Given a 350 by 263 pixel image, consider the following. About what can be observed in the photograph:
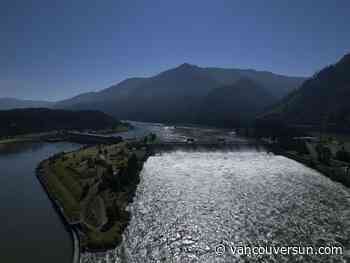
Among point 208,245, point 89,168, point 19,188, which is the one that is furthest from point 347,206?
point 19,188

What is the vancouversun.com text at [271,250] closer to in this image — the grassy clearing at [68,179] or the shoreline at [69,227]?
the shoreline at [69,227]

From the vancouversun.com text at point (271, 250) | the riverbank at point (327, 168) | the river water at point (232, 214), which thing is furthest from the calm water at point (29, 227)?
the riverbank at point (327, 168)

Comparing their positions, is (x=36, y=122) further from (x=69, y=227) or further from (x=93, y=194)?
(x=69, y=227)

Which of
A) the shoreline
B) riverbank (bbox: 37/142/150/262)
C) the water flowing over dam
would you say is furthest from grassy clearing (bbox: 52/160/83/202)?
the water flowing over dam

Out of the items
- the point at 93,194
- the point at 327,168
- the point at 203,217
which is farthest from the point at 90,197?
the point at 327,168

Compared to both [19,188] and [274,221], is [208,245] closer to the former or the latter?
[274,221]
